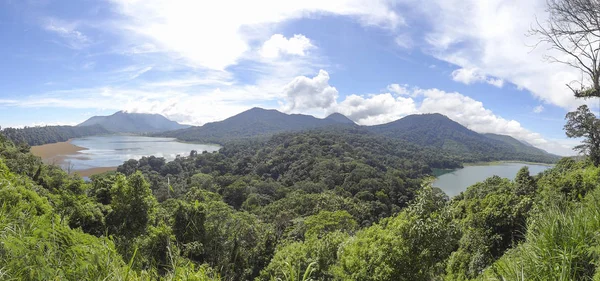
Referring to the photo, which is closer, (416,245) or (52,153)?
(416,245)

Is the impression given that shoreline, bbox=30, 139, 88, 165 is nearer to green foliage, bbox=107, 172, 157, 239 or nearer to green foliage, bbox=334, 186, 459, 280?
green foliage, bbox=107, 172, 157, 239

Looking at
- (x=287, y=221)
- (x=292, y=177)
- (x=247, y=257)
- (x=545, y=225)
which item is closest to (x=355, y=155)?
(x=292, y=177)

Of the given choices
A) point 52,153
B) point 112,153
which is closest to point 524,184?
point 52,153

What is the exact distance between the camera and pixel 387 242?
5.43m

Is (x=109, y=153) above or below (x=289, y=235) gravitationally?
→ above

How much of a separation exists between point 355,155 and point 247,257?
5831 cm

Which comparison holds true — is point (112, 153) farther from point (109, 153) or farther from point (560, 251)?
point (560, 251)

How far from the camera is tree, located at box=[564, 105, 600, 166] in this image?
2015 centimetres

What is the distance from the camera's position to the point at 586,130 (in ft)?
68.1

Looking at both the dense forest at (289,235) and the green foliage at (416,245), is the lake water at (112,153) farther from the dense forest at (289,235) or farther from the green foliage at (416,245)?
the green foliage at (416,245)

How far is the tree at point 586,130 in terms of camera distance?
20.2m

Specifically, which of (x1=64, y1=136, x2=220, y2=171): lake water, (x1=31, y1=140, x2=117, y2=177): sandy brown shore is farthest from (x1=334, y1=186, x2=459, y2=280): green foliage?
(x1=64, y1=136, x2=220, y2=171): lake water

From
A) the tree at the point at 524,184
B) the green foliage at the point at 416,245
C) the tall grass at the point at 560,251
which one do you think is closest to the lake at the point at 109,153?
the green foliage at the point at 416,245

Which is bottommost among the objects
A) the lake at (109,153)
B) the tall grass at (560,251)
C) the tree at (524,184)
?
the lake at (109,153)
